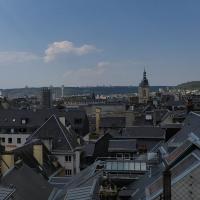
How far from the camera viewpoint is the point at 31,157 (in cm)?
4275

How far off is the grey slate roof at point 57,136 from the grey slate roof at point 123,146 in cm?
604

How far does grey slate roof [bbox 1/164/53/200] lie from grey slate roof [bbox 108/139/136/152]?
56.8 feet

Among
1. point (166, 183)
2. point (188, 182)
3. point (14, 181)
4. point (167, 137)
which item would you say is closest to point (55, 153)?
point (167, 137)

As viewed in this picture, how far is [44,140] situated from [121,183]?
28870 millimetres

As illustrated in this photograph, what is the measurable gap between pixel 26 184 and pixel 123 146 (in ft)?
68.1

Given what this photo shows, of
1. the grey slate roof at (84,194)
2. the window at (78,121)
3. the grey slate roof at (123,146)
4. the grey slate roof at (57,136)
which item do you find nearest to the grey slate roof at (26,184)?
the grey slate roof at (84,194)

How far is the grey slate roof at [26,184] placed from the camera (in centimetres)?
2512

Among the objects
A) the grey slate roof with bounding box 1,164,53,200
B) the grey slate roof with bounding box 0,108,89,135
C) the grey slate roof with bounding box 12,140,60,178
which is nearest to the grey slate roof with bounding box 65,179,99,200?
the grey slate roof with bounding box 1,164,53,200

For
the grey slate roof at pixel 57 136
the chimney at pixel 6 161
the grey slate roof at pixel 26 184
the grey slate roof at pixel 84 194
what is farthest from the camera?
the grey slate roof at pixel 57 136

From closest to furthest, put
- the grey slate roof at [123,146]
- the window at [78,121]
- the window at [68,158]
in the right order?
1. the grey slate roof at [123,146]
2. the window at [68,158]
3. the window at [78,121]

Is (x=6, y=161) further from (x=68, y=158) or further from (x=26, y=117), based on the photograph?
(x=26, y=117)

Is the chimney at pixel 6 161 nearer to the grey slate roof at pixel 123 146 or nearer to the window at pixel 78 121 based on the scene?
the grey slate roof at pixel 123 146

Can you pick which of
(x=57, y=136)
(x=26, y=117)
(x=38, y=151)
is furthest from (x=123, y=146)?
(x=26, y=117)

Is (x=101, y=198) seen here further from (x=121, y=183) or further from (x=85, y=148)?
(x=85, y=148)
